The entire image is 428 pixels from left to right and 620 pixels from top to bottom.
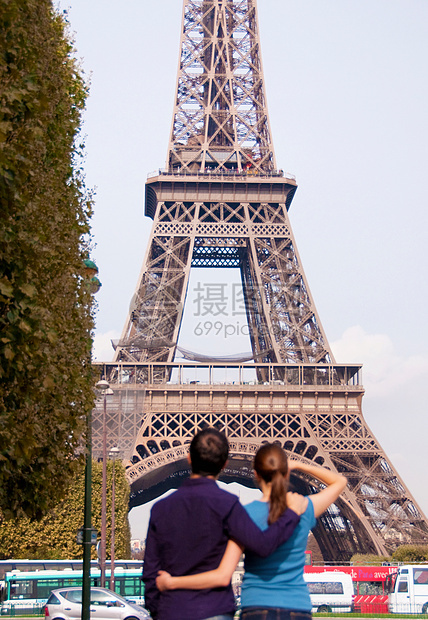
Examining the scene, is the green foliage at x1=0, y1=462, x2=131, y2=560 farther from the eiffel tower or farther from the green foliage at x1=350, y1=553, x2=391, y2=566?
the green foliage at x1=350, y1=553, x2=391, y2=566

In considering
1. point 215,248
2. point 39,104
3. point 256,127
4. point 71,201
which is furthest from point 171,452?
point 39,104

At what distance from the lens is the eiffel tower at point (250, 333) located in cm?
5109

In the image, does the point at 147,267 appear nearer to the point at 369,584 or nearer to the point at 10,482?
the point at 369,584

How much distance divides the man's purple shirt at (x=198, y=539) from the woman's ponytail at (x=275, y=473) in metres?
0.07

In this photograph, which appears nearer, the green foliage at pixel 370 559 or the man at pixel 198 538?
the man at pixel 198 538

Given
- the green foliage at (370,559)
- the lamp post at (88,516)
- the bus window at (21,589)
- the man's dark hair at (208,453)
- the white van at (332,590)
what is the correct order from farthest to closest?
1. the green foliage at (370,559)
2. the white van at (332,590)
3. the bus window at (21,589)
4. the lamp post at (88,516)
5. the man's dark hair at (208,453)

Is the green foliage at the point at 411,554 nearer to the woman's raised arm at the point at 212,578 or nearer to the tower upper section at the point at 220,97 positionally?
the tower upper section at the point at 220,97

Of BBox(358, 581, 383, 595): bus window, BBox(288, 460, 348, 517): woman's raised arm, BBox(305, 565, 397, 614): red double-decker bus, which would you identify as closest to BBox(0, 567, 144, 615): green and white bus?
BBox(305, 565, 397, 614): red double-decker bus

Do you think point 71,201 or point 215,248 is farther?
point 215,248

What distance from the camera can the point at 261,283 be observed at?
5597cm

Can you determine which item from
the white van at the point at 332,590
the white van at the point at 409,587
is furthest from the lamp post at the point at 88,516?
the white van at the point at 332,590

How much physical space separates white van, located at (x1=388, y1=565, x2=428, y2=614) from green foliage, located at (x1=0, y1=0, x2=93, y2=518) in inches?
1219

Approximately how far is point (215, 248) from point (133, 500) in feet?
64.0

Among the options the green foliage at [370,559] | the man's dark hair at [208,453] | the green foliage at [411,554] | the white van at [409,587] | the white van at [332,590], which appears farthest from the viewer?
the green foliage at [411,554]
